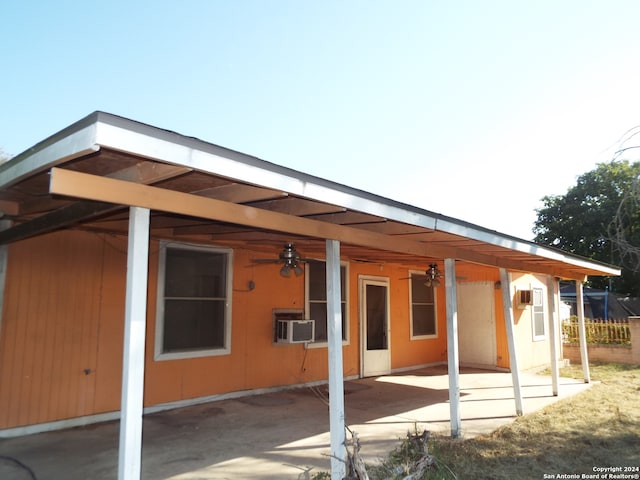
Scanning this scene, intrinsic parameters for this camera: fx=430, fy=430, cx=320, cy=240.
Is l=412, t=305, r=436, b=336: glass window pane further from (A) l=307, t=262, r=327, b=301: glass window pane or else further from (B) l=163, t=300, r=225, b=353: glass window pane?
(B) l=163, t=300, r=225, b=353: glass window pane

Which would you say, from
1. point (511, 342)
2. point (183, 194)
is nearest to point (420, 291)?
point (511, 342)

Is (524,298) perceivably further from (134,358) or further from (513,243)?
(134,358)

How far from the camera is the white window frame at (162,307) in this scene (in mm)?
5504

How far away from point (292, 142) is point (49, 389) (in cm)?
990

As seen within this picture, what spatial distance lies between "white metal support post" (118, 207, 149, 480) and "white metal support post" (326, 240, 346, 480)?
1550 mm

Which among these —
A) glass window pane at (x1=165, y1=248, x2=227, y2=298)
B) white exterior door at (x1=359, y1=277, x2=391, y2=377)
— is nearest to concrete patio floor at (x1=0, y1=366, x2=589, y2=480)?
white exterior door at (x1=359, y1=277, x2=391, y2=377)

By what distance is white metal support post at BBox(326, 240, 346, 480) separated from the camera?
3.36 m

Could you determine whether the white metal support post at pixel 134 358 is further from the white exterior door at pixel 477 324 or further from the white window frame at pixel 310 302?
the white exterior door at pixel 477 324

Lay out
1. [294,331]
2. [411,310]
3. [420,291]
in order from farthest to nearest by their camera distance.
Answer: [420,291], [411,310], [294,331]

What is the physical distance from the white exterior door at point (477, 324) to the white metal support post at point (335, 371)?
24.5 feet

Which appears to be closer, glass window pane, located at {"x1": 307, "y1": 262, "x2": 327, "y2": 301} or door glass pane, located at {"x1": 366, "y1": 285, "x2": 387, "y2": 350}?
glass window pane, located at {"x1": 307, "y1": 262, "x2": 327, "y2": 301}

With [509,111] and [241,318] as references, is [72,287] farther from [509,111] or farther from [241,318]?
[509,111]

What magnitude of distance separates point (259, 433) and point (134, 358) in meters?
3.02

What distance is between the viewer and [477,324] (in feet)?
33.2
